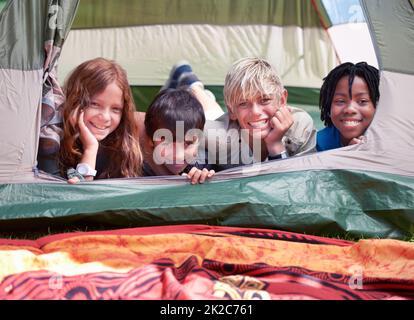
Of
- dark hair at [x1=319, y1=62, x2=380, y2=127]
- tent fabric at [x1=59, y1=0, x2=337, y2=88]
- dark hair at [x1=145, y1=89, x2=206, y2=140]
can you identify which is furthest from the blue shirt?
tent fabric at [x1=59, y1=0, x2=337, y2=88]

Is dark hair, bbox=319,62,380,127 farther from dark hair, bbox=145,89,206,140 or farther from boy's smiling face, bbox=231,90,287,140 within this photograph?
dark hair, bbox=145,89,206,140

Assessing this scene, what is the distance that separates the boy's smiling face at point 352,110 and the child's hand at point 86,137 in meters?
0.80

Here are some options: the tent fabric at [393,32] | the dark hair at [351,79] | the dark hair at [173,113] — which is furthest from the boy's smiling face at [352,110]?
the dark hair at [173,113]

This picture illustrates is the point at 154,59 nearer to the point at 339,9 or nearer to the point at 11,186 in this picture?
the point at 339,9

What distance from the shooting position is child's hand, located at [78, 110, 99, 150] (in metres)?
2.33

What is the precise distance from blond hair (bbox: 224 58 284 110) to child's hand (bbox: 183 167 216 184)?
1.06 feet

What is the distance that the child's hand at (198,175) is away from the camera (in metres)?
2.22

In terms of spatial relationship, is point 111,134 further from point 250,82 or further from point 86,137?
point 250,82

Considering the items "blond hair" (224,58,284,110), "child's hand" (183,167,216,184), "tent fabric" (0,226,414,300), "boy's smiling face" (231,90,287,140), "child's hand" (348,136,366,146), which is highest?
"blond hair" (224,58,284,110)

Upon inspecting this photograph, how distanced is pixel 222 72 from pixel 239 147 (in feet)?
3.41

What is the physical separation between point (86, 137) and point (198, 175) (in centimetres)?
39

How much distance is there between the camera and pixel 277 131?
7.74ft

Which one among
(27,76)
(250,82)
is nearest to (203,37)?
(250,82)

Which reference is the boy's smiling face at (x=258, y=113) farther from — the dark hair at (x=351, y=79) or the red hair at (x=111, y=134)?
the red hair at (x=111, y=134)
